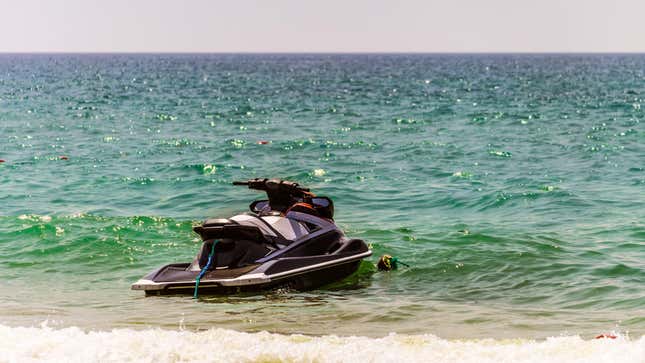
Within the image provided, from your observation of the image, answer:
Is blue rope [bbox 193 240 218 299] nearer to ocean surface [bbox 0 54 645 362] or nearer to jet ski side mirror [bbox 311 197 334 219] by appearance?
ocean surface [bbox 0 54 645 362]

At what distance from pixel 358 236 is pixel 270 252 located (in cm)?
447

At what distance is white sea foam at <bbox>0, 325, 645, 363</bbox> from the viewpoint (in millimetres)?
7309

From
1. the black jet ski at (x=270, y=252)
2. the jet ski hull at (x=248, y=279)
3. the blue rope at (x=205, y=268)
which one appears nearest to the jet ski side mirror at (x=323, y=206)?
the black jet ski at (x=270, y=252)

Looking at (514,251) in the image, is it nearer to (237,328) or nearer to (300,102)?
(237,328)

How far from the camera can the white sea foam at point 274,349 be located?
7309mm

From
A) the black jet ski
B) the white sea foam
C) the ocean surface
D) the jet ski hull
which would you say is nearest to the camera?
the white sea foam

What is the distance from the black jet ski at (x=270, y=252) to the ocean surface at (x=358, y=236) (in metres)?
0.19

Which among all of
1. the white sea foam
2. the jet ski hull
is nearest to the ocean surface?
the white sea foam

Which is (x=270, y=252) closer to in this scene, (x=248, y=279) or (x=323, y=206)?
(x=248, y=279)

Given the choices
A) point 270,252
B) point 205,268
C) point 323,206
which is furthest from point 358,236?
point 205,268

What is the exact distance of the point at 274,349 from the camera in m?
7.46

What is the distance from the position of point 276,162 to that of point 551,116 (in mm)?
18783

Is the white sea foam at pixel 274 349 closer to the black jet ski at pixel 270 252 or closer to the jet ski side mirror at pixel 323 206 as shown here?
the black jet ski at pixel 270 252

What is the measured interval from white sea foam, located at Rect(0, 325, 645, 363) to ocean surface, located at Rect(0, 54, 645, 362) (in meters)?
0.02
